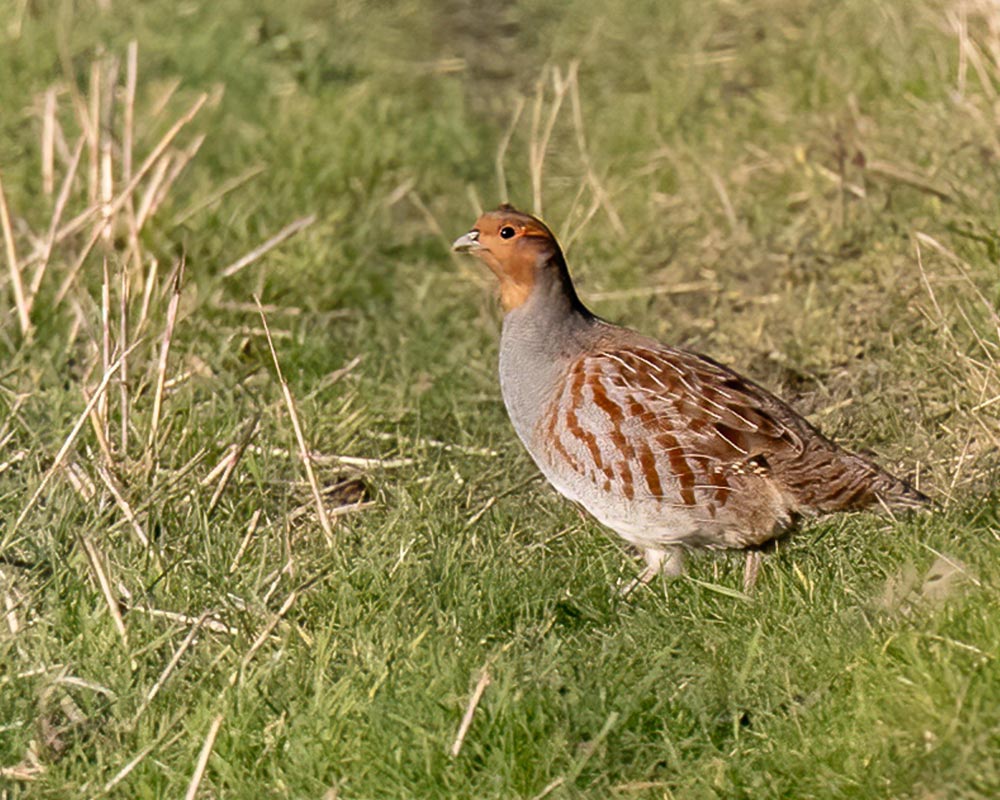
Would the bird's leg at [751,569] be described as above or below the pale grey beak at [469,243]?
below

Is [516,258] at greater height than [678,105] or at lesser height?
greater

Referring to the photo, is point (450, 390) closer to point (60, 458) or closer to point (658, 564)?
point (658, 564)

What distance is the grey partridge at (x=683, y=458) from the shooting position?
14.2ft

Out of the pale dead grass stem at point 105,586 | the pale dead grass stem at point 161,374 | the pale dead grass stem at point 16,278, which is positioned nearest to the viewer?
the pale dead grass stem at point 105,586

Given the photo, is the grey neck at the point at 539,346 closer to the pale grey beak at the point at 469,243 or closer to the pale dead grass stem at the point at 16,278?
the pale grey beak at the point at 469,243

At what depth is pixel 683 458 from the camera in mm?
4352

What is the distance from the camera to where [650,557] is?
4.45 meters

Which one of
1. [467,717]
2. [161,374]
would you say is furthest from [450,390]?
[467,717]

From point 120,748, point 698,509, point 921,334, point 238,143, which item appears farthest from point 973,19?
point 120,748

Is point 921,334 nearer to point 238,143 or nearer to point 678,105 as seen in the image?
point 678,105

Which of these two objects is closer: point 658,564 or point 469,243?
point 658,564

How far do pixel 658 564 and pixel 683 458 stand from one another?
28cm

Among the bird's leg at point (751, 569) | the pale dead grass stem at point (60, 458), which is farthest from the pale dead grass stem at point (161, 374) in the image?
the bird's leg at point (751, 569)

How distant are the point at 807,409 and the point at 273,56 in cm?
393
